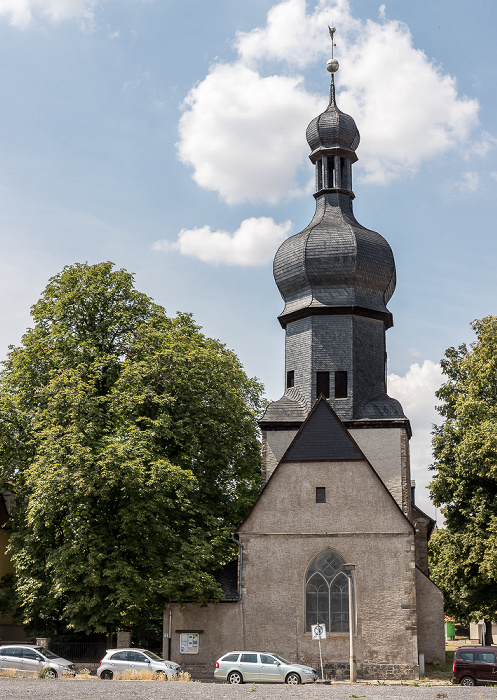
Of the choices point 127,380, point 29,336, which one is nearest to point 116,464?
point 127,380

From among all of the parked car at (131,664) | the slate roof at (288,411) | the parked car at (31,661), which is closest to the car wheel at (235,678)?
the parked car at (131,664)

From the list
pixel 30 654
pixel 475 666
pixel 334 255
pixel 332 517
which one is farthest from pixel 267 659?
pixel 334 255

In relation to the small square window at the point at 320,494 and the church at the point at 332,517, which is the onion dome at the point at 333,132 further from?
the small square window at the point at 320,494

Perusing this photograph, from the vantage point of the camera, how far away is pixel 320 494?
29375 mm

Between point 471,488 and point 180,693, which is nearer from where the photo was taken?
point 180,693

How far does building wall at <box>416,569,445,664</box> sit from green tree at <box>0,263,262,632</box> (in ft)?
22.6

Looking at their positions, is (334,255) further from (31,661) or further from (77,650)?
(31,661)

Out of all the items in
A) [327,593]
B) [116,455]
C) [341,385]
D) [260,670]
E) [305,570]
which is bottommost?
[260,670]

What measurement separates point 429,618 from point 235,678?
8.39 m

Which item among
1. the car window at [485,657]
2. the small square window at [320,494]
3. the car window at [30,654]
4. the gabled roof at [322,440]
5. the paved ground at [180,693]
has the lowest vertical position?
the paved ground at [180,693]

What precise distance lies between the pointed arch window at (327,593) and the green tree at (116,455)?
3.11m

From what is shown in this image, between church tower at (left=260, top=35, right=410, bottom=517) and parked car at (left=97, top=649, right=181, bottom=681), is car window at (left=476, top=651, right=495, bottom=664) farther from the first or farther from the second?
parked car at (left=97, top=649, right=181, bottom=681)

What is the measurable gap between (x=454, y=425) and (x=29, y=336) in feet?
56.4

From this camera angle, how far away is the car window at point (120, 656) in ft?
84.3
